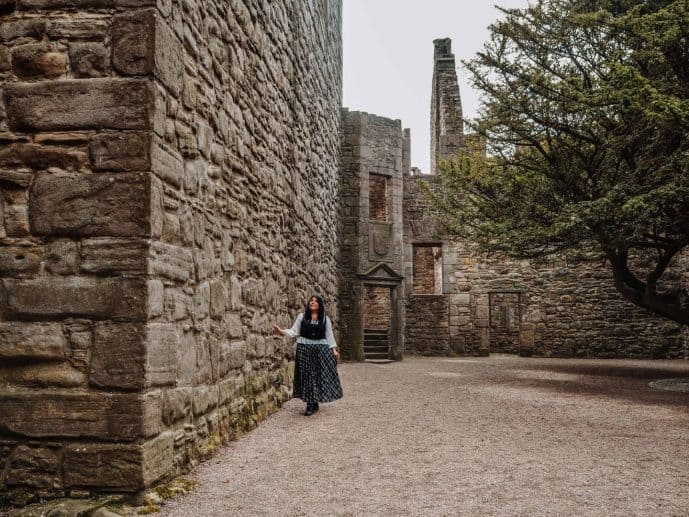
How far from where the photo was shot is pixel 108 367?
9.32ft

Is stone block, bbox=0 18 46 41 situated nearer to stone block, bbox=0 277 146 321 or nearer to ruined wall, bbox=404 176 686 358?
stone block, bbox=0 277 146 321

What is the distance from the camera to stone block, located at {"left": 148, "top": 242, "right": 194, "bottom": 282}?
2.97m

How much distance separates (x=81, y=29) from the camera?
2996mm

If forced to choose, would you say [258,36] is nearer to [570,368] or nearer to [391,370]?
[391,370]

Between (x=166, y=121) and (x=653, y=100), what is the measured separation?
17.1 feet

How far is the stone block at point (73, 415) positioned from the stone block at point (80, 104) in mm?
1363

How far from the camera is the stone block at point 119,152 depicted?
2.92 meters

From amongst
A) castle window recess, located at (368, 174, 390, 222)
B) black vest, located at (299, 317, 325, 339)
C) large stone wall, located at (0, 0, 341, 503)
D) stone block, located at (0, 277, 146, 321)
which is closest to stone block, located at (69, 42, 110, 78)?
large stone wall, located at (0, 0, 341, 503)

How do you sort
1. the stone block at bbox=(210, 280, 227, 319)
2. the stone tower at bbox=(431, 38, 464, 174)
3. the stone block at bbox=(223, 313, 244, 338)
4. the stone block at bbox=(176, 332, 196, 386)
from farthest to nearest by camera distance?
the stone tower at bbox=(431, 38, 464, 174)
the stone block at bbox=(223, 313, 244, 338)
the stone block at bbox=(210, 280, 227, 319)
the stone block at bbox=(176, 332, 196, 386)

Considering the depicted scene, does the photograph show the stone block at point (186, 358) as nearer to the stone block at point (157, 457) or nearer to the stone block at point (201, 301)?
the stone block at point (201, 301)

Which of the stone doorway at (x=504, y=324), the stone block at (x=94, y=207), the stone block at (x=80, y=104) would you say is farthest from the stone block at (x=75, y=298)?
the stone doorway at (x=504, y=324)

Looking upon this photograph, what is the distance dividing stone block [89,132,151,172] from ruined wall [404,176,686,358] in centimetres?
1353

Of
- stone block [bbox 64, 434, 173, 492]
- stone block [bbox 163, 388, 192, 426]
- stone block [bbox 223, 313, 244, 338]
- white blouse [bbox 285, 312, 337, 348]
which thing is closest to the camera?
stone block [bbox 64, 434, 173, 492]

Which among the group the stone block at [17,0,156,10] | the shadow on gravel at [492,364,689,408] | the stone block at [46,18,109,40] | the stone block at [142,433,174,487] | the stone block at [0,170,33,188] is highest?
the stone block at [17,0,156,10]
